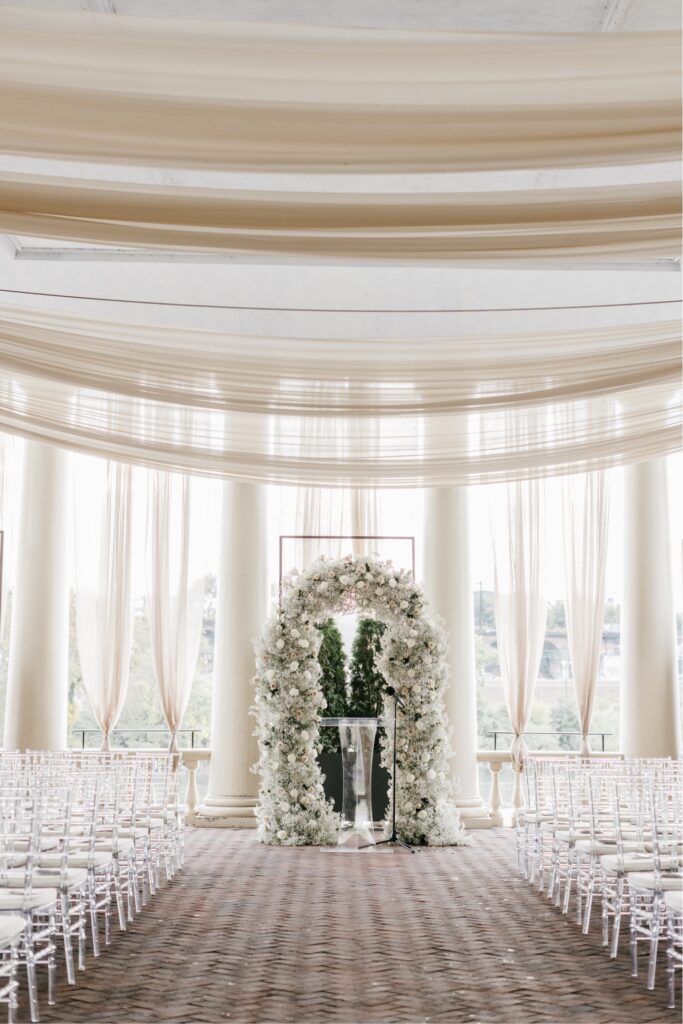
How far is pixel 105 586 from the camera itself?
13.9 m

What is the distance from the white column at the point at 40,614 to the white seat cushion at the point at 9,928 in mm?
7658

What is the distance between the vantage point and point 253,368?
5.27m

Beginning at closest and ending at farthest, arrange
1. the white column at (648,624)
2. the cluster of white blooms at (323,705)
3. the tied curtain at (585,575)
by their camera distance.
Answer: the cluster of white blooms at (323,705), the white column at (648,624), the tied curtain at (585,575)

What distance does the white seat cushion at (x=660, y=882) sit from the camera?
5984mm

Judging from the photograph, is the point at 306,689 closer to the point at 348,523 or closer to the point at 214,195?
the point at 348,523

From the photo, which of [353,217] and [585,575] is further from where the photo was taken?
[585,575]

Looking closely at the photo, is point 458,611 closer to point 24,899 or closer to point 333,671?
point 333,671

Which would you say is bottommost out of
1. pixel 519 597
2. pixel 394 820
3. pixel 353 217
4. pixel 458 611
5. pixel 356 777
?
pixel 394 820

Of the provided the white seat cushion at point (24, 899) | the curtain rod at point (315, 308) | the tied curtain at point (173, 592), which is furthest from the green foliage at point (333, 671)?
the white seat cushion at point (24, 899)

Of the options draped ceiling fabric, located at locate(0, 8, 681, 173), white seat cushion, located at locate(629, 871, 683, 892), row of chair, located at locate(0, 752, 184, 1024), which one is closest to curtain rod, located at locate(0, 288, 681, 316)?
row of chair, located at locate(0, 752, 184, 1024)

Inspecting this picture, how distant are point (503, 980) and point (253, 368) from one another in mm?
3481

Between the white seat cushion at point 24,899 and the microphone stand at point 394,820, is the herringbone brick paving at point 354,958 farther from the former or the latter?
the microphone stand at point 394,820

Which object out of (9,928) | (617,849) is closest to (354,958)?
(617,849)

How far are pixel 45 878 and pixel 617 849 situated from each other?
11.6 feet
